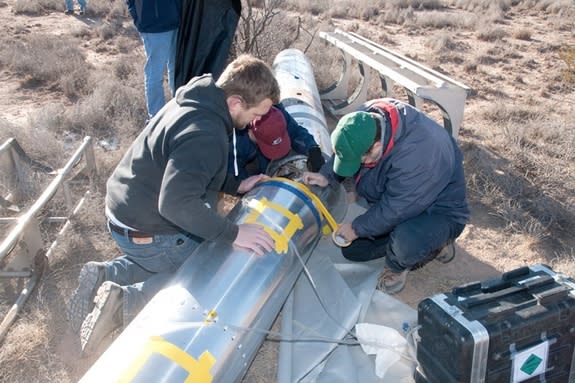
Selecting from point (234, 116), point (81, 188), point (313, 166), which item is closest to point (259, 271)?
point (234, 116)

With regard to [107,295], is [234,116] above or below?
above

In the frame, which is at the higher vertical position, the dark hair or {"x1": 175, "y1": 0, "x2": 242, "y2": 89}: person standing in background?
the dark hair

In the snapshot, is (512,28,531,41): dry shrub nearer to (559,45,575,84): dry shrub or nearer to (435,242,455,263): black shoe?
(559,45,575,84): dry shrub

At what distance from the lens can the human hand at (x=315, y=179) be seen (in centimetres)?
362

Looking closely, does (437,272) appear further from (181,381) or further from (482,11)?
(482,11)

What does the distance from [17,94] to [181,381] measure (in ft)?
23.5

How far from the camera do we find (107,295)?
2979 mm

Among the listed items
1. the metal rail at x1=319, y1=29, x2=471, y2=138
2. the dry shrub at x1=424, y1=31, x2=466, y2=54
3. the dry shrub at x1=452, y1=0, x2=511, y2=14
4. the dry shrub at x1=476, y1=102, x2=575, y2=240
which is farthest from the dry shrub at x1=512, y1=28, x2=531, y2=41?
the metal rail at x1=319, y1=29, x2=471, y2=138

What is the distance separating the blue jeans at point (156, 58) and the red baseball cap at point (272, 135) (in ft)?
6.22

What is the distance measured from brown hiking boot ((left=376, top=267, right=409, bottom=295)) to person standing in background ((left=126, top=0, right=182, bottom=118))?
3202 mm

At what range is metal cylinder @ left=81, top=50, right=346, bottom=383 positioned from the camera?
2.29 m

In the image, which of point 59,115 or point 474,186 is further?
point 59,115

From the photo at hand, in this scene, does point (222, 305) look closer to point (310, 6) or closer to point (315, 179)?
point (315, 179)

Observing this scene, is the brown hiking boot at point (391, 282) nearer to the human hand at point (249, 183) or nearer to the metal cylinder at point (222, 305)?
the metal cylinder at point (222, 305)
